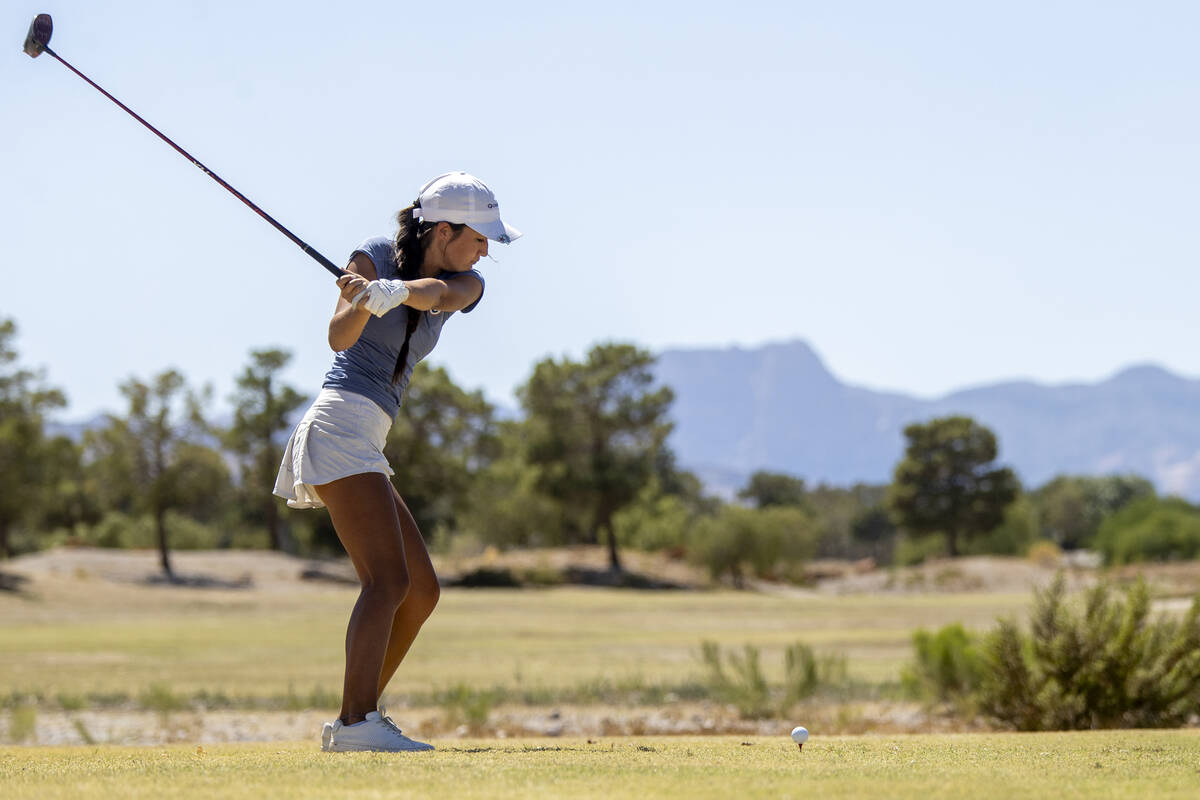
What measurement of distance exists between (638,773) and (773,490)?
110 metres

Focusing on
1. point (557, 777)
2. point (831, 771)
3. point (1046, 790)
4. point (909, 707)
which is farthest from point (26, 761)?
point (909, 707)

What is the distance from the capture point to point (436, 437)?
163ft

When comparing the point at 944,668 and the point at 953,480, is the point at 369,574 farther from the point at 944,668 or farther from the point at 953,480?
the point at 953,480

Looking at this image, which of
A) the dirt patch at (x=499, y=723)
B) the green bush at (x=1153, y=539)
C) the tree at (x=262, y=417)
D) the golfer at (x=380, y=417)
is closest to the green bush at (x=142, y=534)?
the tree at (x=262, y=417)

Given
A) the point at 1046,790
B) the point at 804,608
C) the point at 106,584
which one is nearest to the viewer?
the point at 1046,790

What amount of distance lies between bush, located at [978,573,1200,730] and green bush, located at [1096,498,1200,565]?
→ 49.4 meters

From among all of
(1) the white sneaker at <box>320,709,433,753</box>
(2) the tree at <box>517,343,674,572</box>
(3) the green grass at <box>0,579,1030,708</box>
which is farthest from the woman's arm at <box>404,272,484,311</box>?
(2) the tree at <box>517,343,674,572</box>

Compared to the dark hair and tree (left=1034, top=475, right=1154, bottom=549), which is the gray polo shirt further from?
tree (left=1034, top=475, right=1154, bottom=549)

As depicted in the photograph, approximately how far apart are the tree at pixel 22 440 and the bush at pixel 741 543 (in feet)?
75.8

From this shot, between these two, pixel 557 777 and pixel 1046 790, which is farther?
pixel 557 777

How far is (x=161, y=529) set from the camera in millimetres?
44531

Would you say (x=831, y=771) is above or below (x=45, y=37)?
below

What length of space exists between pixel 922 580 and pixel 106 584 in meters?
30.7

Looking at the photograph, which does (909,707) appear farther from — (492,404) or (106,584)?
(492,404)
